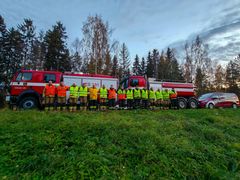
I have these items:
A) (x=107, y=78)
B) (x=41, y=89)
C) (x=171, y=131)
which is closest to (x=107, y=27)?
(x=107, y=78)

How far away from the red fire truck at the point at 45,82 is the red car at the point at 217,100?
1055mm

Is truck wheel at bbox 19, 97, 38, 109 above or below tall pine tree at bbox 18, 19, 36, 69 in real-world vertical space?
below

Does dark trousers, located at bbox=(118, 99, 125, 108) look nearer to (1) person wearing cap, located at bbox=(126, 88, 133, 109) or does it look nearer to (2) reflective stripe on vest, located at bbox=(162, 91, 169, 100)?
(1) person wearing cap, located at bbox=(126, 88, 133, 109)

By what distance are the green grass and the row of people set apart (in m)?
3.55

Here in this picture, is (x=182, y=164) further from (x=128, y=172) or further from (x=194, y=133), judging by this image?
(x=194, y=133)

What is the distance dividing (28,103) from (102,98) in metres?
4.72

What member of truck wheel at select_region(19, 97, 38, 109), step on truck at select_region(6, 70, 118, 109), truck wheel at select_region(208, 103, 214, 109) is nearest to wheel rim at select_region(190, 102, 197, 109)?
truck wheel at select_region(208, 103, 214, 109)

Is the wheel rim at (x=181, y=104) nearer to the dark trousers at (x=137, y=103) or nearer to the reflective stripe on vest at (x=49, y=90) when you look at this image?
the dark trousers at (x=137, y=103)

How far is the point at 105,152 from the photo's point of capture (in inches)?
193

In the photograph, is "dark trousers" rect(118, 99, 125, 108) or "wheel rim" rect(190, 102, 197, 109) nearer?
"dark trousers" rect(118, 99, 125, 108)

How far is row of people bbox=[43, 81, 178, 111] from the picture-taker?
34.4 ft

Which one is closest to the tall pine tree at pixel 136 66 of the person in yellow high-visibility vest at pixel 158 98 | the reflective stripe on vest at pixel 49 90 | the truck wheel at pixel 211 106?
the truck wheel at pixel 211 106

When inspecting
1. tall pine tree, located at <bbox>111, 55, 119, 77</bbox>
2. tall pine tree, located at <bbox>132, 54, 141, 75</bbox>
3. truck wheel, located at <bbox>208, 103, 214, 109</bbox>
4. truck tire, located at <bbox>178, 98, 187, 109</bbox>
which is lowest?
truck wheel, located at <bbox>208, 103, 214, 109</bbox>

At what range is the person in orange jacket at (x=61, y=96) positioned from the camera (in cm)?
1047
